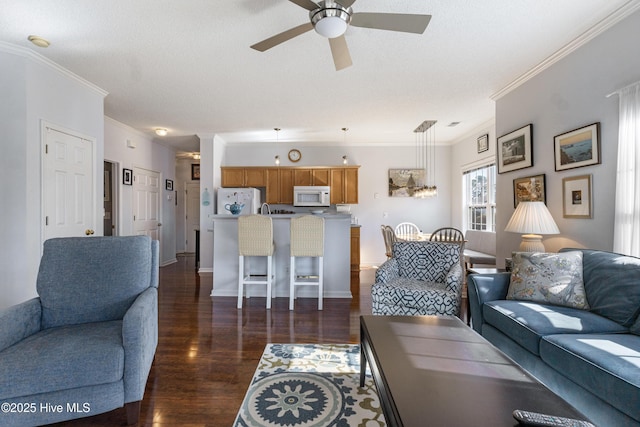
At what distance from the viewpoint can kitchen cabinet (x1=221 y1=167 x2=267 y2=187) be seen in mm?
6129

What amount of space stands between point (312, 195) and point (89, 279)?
14.9 feet

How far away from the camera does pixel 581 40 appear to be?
2537 mm

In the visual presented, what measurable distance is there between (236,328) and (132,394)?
1.42 metres

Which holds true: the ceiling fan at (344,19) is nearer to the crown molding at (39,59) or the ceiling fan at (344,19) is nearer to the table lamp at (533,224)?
the table lamp at (533,224)

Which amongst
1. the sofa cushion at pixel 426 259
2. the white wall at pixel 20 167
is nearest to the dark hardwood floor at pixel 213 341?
the sofa cushion at pixel 426 259

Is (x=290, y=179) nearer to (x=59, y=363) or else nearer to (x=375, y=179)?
(x=375, y=179)

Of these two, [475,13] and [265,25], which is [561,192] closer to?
[475,13]

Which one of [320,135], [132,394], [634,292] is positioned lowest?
[132,394]

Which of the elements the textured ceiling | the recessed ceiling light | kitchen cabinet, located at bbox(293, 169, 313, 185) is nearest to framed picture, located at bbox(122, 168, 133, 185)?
the textured ceiling

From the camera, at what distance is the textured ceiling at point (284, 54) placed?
2203mm

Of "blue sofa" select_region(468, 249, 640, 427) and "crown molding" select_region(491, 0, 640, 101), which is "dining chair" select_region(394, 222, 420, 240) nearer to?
"crown molding" select_region(491, 0, 640, 101)

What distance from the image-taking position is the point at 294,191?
6117 mm

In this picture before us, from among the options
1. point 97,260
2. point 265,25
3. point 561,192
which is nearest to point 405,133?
point 561,192

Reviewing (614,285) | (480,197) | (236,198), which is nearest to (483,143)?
(480,197)
